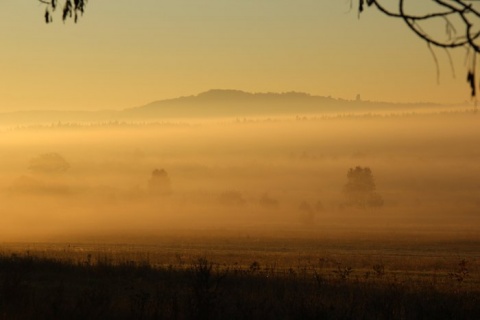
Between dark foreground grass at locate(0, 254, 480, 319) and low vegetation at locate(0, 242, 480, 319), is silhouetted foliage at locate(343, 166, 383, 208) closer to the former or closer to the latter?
dark foreground grass at locate(0, 254, 480, 319)

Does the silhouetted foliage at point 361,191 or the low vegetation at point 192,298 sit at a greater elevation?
the silhouetted foliage at point 361,191

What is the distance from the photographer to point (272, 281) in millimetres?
21219

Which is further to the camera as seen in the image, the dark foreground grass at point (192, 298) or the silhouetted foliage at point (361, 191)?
the silhouetted foliage at point (361, 191)

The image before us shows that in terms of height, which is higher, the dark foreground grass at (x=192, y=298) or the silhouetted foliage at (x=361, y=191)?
the silhouetted foliage at (x=361, y=191)

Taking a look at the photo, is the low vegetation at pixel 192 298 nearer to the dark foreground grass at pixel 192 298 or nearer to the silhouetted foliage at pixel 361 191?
the dark foreground grass at pixel 192 298

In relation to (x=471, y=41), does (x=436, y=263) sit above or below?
below

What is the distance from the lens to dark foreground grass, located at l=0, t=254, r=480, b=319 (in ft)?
39.2

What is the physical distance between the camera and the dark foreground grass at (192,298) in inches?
471

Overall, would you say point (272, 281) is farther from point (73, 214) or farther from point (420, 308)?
point (73, 214)

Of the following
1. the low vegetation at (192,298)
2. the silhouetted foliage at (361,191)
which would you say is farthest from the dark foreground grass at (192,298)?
the silhouetted foliage at (361,191)

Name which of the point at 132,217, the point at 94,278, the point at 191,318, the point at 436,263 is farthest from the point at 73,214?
the point at 191,318

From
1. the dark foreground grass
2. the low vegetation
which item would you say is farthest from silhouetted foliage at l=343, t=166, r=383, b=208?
the low vegetation

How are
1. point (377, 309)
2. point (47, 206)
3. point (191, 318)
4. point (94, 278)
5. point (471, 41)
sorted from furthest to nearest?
point (47, 206), point (94, 278), point (377, 309), point (191, 318), point (471, 41)

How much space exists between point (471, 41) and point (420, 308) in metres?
8.31
